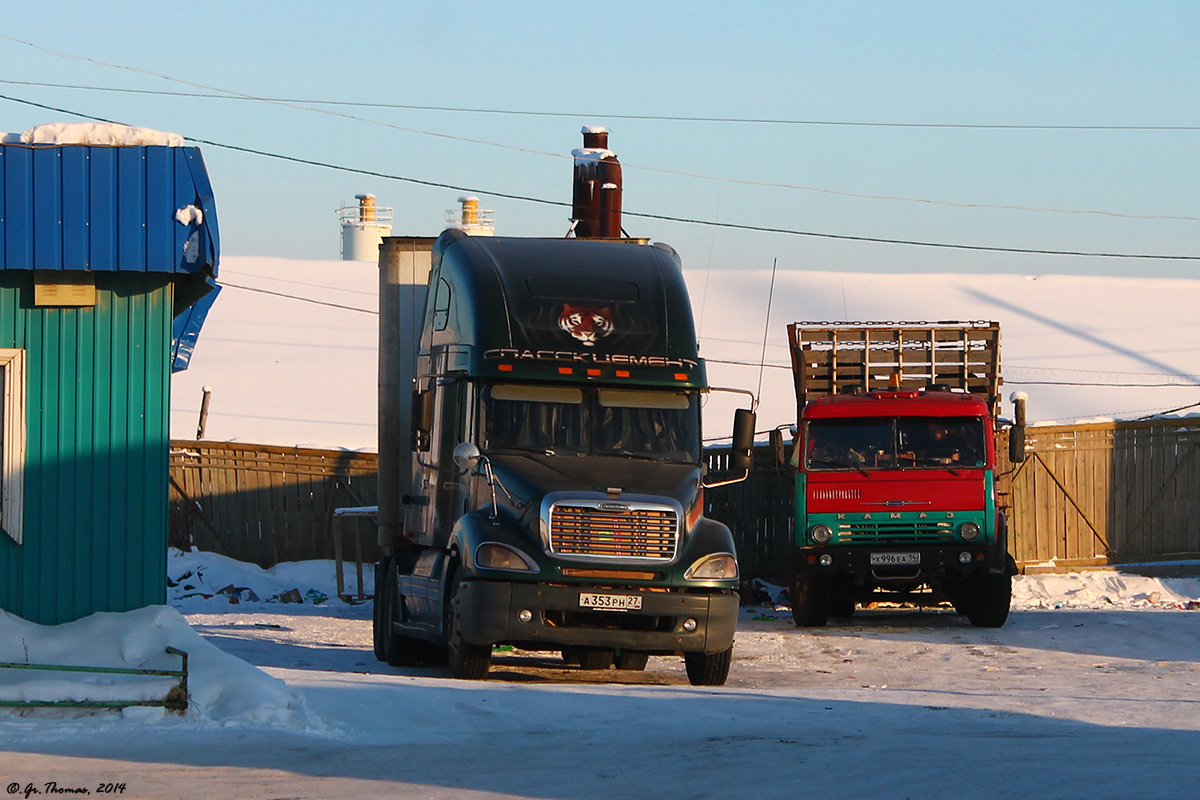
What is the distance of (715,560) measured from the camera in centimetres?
1266

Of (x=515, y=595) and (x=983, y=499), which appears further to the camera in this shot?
(x=983, y=499)

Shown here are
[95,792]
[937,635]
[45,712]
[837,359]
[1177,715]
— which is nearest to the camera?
[95,792]

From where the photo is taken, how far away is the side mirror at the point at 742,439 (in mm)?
13898

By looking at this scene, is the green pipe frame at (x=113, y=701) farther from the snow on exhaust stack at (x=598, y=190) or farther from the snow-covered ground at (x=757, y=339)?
the snow-covered ground at (x=757, y=339)

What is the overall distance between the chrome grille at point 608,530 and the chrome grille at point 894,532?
6.13m

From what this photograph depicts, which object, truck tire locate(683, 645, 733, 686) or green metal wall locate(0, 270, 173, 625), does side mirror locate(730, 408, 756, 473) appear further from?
green metal wall locate(0, 270, 173, 625)

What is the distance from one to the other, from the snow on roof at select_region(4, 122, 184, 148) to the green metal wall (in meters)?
0.93

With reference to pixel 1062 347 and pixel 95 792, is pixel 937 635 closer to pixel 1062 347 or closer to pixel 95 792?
pixel 95 792

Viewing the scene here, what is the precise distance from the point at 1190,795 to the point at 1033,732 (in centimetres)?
208

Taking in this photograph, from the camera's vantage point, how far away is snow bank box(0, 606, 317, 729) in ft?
30.6

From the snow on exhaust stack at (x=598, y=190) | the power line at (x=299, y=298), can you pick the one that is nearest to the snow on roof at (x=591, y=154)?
the snow on exhaust stack at (x=598, y=190)

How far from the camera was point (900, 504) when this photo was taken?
18031mm

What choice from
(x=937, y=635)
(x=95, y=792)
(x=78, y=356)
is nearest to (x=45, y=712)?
(x=95, y=792)

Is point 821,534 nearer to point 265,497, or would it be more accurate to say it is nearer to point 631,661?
point 631,661
